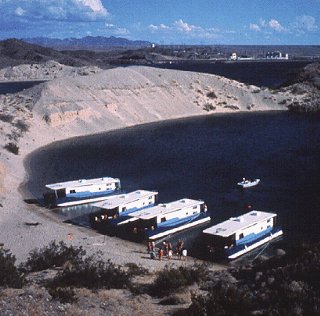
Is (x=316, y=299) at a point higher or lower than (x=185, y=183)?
higher

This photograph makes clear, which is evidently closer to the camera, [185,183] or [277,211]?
[277,211]

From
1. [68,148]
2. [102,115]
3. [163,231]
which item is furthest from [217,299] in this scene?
[102,115]

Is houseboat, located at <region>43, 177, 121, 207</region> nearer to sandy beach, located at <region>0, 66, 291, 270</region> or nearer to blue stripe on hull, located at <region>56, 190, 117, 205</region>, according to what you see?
blue stripe on hull, located at <region>56, 190, 117, 205</region>

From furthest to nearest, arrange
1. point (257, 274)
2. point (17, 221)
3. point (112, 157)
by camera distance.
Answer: point (112, 157)
point (17, 221)
point (257, 274)

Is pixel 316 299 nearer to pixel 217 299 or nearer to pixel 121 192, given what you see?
pixel 217 299

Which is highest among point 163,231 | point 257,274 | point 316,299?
point 316,299

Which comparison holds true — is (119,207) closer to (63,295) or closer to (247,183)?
(247,183)

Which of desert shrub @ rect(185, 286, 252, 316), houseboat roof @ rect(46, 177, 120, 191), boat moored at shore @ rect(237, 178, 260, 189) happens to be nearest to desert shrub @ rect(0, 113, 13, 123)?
houseboat roof @ rect(46, 177, 120, 191)

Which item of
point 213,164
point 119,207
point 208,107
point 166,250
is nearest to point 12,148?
point 213,164

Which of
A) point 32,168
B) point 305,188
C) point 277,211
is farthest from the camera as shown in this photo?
point 32,168
